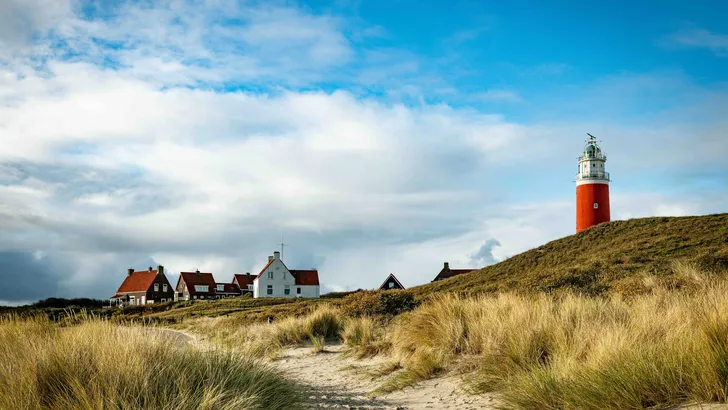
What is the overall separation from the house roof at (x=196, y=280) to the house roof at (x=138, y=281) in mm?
4269

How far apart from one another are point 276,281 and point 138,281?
2365 centimetres

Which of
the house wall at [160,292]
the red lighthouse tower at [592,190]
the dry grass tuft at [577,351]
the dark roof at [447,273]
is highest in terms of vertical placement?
the red lighthouse tower at [592,190]

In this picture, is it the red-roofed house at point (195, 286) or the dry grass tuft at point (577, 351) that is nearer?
the dry grass tuft at point (577, 351)

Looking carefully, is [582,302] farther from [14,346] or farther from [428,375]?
[14,346]

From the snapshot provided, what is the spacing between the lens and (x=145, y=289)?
262 feet

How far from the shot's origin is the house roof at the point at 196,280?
79375mm

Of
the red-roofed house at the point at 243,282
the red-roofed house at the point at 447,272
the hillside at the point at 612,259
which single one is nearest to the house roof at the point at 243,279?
the red-roofed house at the point at 243,282

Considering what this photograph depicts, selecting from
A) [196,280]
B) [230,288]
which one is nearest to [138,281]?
[196,280]

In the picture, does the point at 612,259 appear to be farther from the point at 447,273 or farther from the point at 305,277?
the point at 305,277

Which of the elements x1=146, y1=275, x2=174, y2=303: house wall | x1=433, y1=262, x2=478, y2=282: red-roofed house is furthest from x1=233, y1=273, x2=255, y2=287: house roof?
x1=433, y1=262, x2=478, y2=282: red-roofed house

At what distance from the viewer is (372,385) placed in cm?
928

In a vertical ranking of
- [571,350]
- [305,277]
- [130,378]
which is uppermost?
[130,378]

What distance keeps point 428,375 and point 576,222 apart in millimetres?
50500

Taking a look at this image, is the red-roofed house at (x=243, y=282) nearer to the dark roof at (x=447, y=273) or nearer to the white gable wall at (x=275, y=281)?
the white gable wall at (x=275, y=281)
